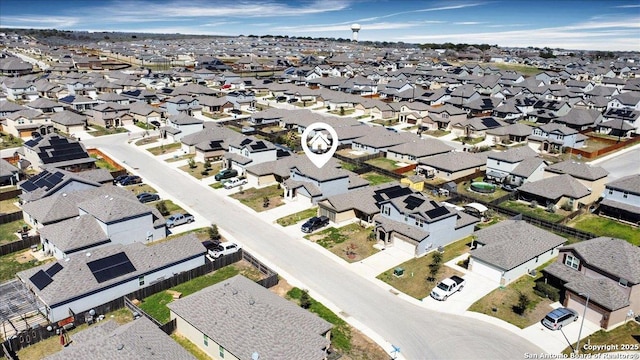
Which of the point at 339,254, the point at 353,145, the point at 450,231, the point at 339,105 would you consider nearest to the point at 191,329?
the point at 339,254

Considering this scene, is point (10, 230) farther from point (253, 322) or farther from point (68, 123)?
point (68, 123)

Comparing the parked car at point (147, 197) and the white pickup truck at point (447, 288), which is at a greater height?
the parked car at point (147, 197)

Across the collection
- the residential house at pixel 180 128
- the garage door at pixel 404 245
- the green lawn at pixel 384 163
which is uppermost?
the residential house at pixel 180 128

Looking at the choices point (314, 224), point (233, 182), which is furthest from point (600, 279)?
point (233, 182)

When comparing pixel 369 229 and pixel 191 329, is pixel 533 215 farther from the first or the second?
pixel 191 329

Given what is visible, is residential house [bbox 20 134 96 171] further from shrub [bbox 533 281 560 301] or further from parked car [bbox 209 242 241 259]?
shrub [bbox 533 281 560 301]

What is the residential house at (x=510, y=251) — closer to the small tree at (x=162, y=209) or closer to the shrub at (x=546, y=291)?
the shrub at (x=546, y=291)

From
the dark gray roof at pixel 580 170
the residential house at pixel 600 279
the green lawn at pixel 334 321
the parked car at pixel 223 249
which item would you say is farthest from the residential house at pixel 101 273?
the dark gray roof at pixel 580 170

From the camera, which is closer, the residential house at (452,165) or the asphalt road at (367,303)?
the asphalt road at (367,303)
